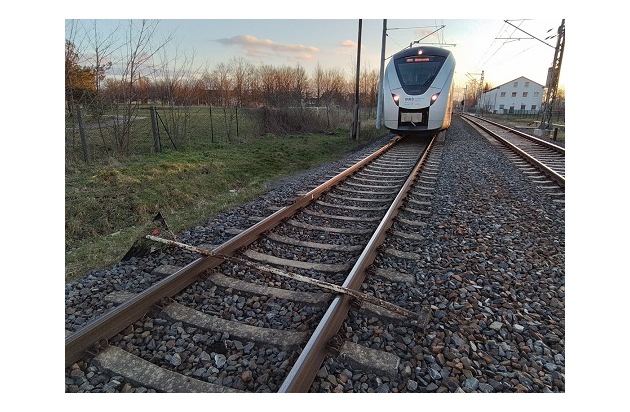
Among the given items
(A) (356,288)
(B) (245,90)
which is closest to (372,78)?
(B) (245,90)

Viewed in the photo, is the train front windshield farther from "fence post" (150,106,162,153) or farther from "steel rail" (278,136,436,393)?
"steel rail" (278,136,436,393)

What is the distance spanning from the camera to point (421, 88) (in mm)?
11023

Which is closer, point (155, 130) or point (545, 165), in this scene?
point (545, 165)

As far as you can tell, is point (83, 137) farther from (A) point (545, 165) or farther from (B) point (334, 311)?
(A) point (545, 165)

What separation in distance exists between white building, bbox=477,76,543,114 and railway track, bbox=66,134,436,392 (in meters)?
83.6

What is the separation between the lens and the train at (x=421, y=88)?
10953mm

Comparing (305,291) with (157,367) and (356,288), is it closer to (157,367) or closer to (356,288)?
(356,288)

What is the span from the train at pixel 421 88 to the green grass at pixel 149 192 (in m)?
3.11

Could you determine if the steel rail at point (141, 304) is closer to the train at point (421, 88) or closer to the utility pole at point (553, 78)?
the train at point (421, 88)

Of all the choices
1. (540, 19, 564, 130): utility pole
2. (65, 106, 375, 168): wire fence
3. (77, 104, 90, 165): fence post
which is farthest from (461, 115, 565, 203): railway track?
(77, 104, 90, 165): fence post

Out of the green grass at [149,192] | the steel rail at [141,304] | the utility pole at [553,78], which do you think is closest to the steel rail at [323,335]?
the steel rail at [141,304]

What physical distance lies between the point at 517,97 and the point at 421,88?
8089cm

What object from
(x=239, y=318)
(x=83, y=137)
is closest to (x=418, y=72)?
(x=83, y=137)

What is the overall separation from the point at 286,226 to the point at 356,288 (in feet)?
5.71
